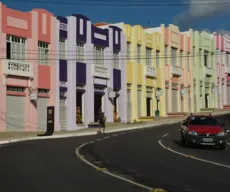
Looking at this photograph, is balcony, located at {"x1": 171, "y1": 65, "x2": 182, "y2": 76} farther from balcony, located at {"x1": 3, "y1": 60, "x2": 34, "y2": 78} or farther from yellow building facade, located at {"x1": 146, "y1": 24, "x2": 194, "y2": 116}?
balcony, located at {"x1": 3, "y1": 60, "x2": 34, "y2": 78}

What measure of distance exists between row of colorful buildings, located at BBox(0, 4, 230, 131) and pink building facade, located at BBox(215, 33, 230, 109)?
2529mm

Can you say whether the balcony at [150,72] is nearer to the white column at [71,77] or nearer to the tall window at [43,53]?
the white column at [71,77]

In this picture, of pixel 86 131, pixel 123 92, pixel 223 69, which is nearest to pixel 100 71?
pixel 123 92

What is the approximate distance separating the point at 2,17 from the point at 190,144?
18614mm

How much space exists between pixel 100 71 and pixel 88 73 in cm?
181

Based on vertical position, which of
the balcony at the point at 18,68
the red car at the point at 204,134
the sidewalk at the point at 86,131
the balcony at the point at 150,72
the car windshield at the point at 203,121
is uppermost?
the balcony at the point at 150,72

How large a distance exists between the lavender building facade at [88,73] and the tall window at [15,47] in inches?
155

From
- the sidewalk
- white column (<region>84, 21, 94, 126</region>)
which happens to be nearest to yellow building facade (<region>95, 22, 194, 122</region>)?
the sidewalk

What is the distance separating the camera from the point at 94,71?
42094mm

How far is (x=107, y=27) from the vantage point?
45062 millimetres

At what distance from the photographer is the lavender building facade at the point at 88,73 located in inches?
1519

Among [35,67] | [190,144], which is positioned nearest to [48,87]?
[35,67]

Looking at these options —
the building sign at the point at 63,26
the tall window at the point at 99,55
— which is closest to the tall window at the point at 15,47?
the building sign at the point at 63,26

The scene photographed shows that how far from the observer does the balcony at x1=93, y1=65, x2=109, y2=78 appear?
138ft
